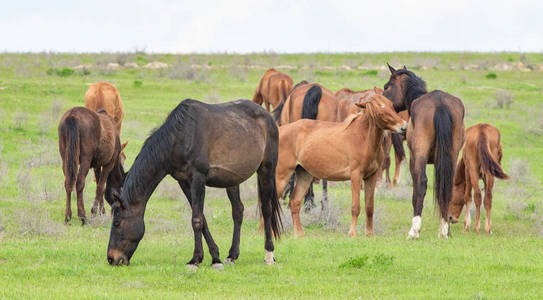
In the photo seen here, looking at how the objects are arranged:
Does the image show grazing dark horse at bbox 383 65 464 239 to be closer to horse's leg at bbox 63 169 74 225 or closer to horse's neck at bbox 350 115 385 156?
horse's neck at bbox 350 115 385 156

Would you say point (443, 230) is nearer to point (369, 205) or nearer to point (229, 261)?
point (369, 205)

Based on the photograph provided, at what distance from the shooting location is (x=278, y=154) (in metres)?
11.4

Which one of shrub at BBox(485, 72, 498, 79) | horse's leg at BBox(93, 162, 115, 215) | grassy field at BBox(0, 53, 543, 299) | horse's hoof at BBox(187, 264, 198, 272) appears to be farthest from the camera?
shrub at BBox(485, 72, 498, 79)

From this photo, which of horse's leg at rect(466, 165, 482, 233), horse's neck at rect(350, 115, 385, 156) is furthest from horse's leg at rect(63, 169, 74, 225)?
horse's leg at rect(466, 165, 482, 233)

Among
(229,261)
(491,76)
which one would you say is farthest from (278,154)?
(491,76)

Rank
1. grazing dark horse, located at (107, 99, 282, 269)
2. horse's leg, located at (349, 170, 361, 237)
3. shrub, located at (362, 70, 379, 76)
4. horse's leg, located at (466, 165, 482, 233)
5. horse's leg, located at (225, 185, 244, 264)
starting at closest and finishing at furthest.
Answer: grazing dark horse, located at (107, 99, 282, 269) → horse's leg, located at (225, 185, 244, 264) → horse's leg, located at (349, 170, 361, 237) → horse's leg, located at (466, 165, 482, 233) → shrub, located at (362, 70, 379, 76)

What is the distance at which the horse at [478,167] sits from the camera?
13.6 m

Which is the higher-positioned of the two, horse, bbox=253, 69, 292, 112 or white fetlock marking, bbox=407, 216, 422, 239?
horse, bbox=253, 69, 292, 112

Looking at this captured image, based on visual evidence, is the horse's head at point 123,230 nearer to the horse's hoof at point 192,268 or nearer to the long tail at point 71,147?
the horse's hoof at point 192,268

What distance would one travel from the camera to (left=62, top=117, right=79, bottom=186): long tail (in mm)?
13219

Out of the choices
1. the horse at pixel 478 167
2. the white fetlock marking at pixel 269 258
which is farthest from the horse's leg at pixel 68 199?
the horse at pixel 478 167

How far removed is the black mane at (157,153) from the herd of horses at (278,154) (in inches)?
0.5

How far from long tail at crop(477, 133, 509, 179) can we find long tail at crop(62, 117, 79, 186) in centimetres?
729

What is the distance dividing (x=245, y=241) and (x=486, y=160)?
203 inches
